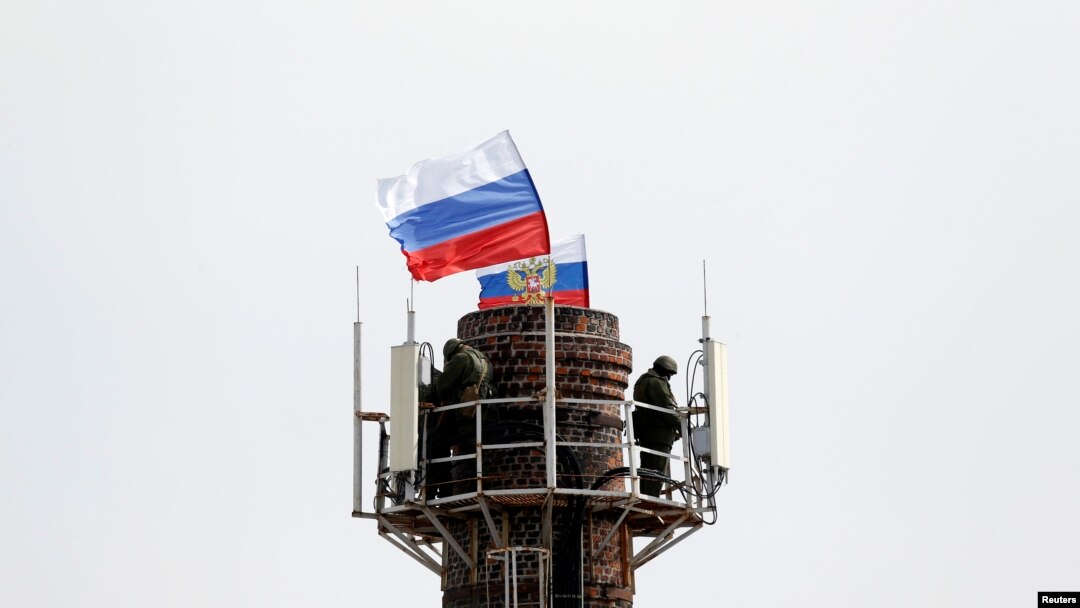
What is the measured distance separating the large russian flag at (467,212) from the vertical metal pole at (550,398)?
9.18ft

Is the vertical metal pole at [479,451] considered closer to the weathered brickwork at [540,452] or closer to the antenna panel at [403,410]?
the weathered brickwork at [540,452]

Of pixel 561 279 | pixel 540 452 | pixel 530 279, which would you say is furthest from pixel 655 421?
pixel 561 279

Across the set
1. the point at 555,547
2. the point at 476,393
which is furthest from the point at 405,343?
the point at 555,547

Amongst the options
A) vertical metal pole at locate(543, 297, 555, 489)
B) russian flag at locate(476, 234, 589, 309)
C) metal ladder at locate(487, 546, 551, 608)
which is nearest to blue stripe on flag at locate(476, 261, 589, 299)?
russian flag at locate(476, 234, 589, 309)

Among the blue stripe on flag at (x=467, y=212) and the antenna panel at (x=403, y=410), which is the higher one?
the blue stripe on flag at (x=467, y=212)

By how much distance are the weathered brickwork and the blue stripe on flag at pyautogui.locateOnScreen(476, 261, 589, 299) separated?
3.63 meters

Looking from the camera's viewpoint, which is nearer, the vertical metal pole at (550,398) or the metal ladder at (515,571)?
the vertical metal pole at (550,398)

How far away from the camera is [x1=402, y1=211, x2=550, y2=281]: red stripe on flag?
44438mm

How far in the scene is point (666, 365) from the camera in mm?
43156

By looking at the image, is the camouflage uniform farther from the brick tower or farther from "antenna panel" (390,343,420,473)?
"antenna panel" (390,343,420,473)

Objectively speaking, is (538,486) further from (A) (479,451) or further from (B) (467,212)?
(B) (467,212)

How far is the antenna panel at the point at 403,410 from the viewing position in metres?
41.7

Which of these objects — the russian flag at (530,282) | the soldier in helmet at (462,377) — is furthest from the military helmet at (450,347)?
the russian flag at (530,282)

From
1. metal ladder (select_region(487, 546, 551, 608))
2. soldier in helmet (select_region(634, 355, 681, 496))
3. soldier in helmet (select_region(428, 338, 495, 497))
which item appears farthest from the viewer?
soldier in helmet (select_region(634, 355, 681, 496))
